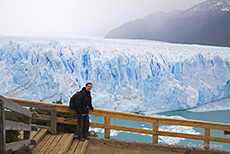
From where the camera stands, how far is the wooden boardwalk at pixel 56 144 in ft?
8.65

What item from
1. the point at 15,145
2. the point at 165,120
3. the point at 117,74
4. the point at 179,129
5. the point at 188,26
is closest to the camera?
the point at 15,145

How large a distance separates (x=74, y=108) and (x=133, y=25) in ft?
49.8

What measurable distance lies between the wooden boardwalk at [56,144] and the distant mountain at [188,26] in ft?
41.1

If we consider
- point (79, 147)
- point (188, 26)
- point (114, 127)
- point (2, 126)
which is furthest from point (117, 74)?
point (188, 26)

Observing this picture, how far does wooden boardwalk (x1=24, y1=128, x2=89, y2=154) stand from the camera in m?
2.64

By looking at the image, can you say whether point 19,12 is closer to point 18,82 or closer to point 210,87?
point 18,82

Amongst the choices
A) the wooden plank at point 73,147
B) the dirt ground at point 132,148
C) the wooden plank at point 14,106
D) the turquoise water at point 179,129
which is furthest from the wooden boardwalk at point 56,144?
the turquoise water at point 179,129

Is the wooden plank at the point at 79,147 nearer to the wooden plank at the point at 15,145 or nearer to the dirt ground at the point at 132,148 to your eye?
the dirt ground at the point at 132,148

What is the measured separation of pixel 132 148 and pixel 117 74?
6.59 metres

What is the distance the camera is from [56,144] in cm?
280

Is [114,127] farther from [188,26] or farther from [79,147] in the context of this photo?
[188,26]

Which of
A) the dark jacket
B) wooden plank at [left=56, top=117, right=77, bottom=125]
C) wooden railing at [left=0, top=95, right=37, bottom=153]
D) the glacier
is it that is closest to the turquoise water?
the glacier

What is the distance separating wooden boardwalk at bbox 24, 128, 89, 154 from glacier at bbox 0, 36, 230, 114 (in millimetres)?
6067

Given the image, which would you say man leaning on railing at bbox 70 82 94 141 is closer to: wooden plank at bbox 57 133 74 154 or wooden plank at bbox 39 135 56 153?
wooden plank at bbox 57 133 74 154
